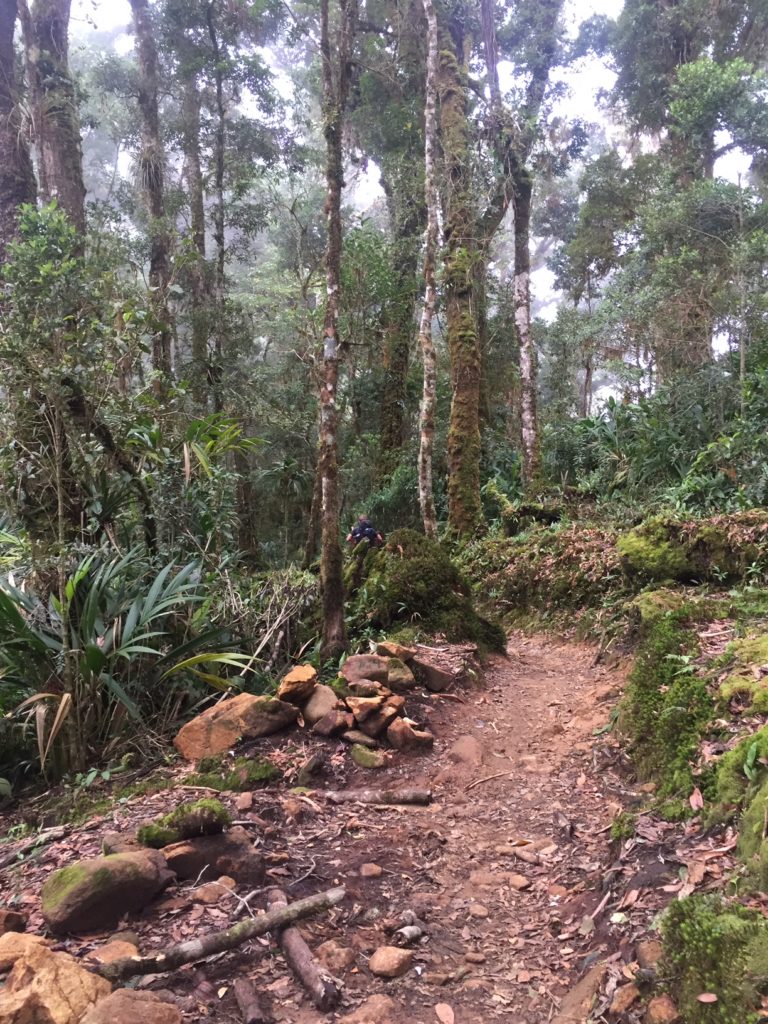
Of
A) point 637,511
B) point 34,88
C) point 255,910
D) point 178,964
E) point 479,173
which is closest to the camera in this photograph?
point 178,964

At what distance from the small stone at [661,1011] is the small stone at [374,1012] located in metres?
0.86

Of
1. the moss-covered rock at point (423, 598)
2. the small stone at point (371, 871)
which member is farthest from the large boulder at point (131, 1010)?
the moss-covered rock at point (423, 598)

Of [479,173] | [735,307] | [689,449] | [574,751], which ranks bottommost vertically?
[574,751]

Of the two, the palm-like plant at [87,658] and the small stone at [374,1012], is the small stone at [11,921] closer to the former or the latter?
the small stone at [374,1012]

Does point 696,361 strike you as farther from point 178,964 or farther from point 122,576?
point 178,964

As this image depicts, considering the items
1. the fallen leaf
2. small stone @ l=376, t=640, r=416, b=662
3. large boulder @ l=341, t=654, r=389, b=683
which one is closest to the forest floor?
the fallen leaf

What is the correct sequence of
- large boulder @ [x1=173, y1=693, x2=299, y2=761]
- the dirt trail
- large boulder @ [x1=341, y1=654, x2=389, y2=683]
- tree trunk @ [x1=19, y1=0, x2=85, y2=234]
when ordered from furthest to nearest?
1. tree trunk @ [x1=19, y1=0, x2=85, y2=234]
2. large boulder @ [x1=341, y1=654, x2=389, y2=683]
3. large boulder @ [x1=173, y1=693, x2=299, y2=761]
4. the dirt trail

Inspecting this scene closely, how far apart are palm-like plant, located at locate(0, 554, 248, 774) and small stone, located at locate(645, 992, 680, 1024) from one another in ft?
10.9

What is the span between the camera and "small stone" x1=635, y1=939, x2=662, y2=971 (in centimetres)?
208

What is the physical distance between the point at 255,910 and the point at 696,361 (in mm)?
13571

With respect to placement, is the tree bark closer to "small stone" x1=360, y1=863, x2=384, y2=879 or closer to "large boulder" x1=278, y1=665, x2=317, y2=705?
"large boulder" x1=278, y1=665, x2=317, y2=705

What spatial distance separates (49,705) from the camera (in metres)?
4.29

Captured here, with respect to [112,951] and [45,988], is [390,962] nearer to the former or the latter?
[112,951]

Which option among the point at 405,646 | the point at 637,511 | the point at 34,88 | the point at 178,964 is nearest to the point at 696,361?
the point at 637,511
